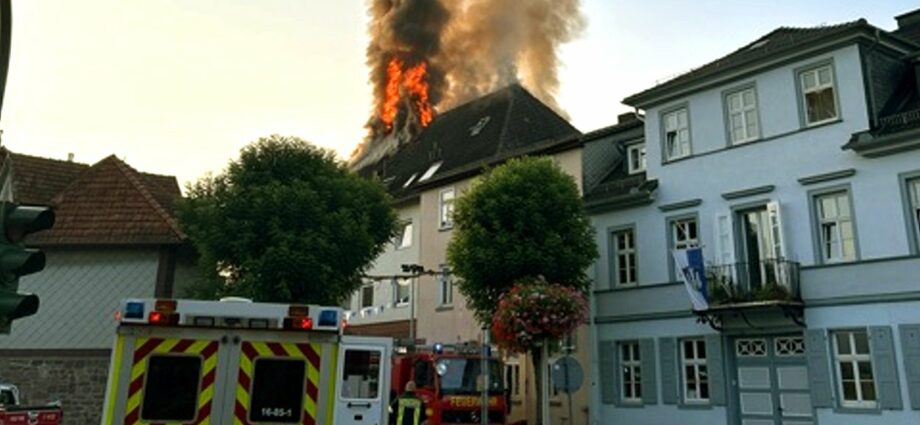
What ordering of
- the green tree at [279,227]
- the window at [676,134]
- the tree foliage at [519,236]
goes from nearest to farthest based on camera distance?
the tree foliage at [519,236], the green tree at [279,227], the window at [676,134]

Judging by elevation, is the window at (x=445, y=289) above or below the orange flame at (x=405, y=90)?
below

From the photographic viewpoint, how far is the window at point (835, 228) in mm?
18688

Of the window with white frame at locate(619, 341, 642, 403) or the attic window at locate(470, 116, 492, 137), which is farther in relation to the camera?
the attic window at locate(470, 116, 492, 137)

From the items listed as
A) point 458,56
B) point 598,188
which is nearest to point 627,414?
point 598,188

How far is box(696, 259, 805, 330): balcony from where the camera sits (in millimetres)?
18969

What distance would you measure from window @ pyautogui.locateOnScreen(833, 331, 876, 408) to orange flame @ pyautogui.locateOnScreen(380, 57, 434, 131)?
38.2m

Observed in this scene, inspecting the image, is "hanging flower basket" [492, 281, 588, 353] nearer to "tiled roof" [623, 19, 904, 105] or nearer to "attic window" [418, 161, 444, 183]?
"tiled roof" [623, 19, 904, 105]

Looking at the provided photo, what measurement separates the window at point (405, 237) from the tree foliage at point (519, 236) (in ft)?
33.9

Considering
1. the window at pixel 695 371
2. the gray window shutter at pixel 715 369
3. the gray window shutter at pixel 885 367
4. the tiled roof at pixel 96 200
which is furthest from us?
the tiled roof at pixel 96 200

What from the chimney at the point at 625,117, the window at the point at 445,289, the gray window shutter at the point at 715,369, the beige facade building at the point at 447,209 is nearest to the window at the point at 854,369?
the gray window shutter at the point at 715,369

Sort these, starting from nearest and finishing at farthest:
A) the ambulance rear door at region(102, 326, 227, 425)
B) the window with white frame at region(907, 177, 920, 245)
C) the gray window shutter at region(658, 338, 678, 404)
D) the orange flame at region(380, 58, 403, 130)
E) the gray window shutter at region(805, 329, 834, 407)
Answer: the ambulance rear door at region(102, 326, 227, 425), the window with white frame at region(907, 177, 920, 245), the gray window shutter at region(805, 329, 834, 407), the gray window shutter at region(658, 338, 678, 404), the orange flame at region(380, 58, 403, 130)

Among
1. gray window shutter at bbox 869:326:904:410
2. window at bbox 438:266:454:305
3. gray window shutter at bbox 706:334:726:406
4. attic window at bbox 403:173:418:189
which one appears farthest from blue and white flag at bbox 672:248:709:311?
attic window at bbox 403:173:418:189

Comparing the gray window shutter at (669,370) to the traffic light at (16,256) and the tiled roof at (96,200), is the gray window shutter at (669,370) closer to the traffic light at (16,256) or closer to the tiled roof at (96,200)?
the tiled roof at (96,200)

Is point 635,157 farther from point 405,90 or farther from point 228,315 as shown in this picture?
point 405,90
